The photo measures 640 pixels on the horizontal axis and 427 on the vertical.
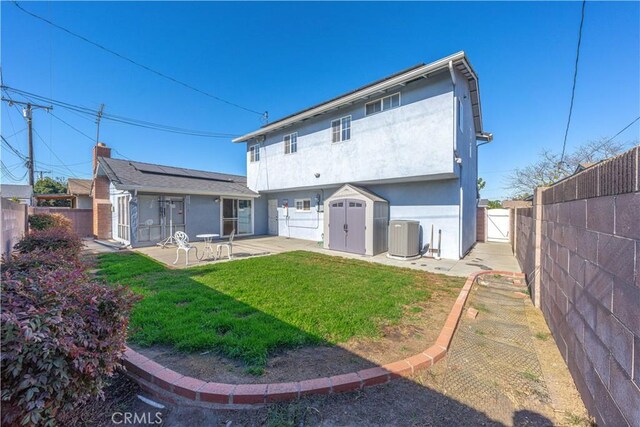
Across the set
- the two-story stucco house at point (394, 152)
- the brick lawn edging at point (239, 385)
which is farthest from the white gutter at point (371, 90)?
the brick lawn edging at point (239, 385)

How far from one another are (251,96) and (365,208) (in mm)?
12706

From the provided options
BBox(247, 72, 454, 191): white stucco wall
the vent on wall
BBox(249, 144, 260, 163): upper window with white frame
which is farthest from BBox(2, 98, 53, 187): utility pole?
the vent on wall

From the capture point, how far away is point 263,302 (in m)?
4.91

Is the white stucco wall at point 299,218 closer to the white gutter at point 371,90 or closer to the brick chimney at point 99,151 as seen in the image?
the white gutter at point 371,90

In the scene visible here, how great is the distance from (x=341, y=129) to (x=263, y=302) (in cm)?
928

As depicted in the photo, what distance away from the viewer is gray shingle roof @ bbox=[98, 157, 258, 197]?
1230 cm

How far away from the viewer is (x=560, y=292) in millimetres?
3512

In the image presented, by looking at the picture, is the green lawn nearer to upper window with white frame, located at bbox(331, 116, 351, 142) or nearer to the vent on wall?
the vent on wall

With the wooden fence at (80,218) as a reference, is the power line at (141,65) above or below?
above

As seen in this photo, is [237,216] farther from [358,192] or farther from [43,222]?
[358,192]

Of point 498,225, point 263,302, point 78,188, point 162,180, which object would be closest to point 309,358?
point 263,302

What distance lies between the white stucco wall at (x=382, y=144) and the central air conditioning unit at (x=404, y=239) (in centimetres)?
191

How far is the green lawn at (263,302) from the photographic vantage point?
11.4ft

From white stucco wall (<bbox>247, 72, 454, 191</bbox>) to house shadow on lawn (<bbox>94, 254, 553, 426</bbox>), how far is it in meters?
7.14
